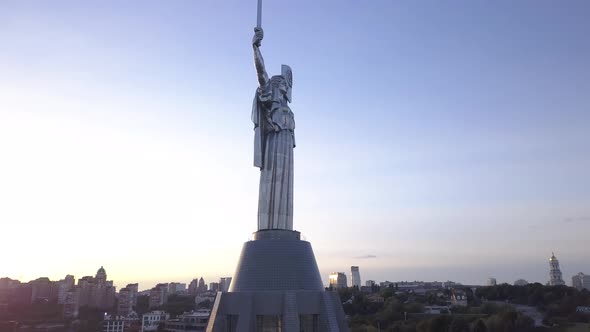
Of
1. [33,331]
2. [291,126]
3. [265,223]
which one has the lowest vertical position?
[33,331]

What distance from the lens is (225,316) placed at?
2083cm

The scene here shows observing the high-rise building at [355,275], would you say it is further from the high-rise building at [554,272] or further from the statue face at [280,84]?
the statue face at [280,84]

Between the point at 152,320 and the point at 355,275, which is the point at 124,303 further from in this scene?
the point at 355,275

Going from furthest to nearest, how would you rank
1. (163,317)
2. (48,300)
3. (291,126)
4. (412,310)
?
(48,300) → (163,317) → (412,310) → (291,126)

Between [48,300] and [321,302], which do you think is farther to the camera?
[48,300]

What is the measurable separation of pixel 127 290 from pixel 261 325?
7509 centimetres

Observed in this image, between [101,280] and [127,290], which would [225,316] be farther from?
[101,280]

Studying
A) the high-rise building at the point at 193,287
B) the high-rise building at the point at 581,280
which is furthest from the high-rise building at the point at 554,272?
the high-rise building at the point at 193,287

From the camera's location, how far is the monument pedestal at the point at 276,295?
20000 mm

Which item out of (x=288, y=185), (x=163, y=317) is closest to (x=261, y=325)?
(x=288, y=185)

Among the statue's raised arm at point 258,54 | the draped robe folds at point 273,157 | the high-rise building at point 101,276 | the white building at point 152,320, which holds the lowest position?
the white building at point 152,320

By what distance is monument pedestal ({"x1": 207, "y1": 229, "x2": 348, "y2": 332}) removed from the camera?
2000cm

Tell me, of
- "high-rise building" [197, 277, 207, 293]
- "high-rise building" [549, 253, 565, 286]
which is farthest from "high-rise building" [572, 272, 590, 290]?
"high-rise building" [197, 277, 207, 293]

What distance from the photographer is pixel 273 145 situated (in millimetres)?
24078
